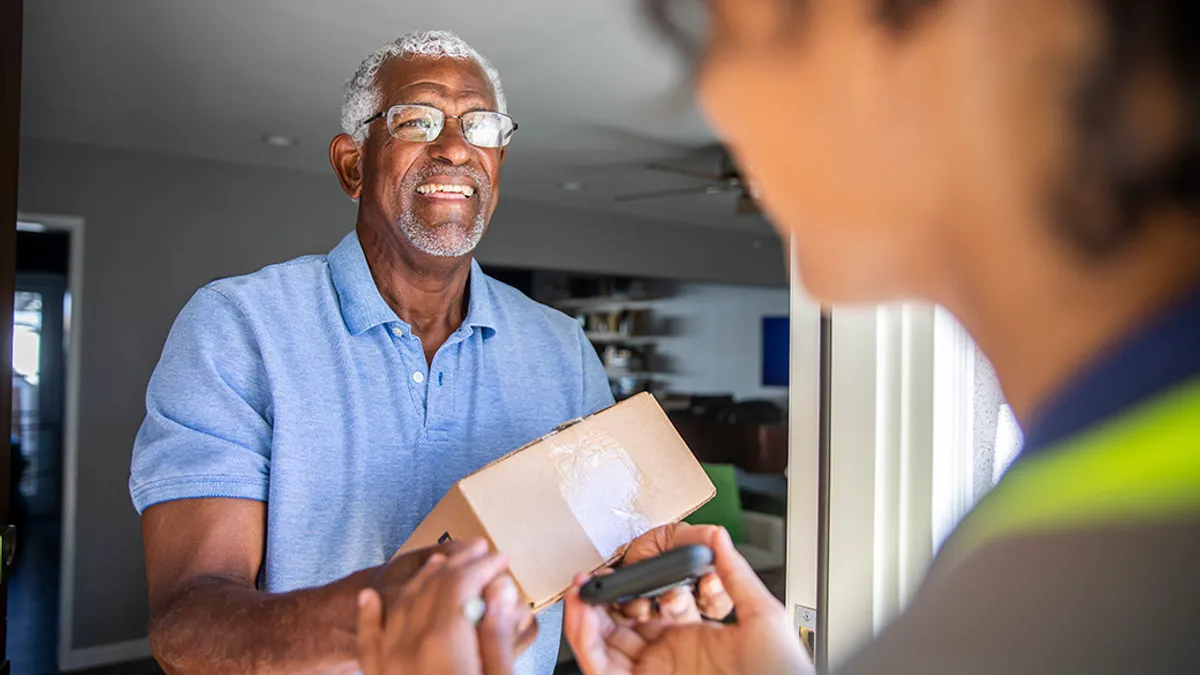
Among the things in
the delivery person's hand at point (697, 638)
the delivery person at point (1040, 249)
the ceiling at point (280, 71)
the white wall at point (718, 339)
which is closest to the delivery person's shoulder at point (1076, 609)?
the delivery person at point (1040, 249)

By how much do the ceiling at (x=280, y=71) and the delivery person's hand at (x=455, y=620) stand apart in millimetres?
1154

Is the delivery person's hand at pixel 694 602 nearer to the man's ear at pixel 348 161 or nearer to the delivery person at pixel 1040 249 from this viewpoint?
the delivery person at pixel 1040 249

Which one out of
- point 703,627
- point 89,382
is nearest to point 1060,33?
point 703,627

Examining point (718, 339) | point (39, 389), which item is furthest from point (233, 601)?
point (718, 339)

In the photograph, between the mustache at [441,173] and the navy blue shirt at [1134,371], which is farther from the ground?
the mustache at [441,173]

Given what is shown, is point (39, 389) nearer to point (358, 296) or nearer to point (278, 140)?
point (278, 140)

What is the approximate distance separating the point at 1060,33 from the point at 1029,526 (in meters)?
0.12

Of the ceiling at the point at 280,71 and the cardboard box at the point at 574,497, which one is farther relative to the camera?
the ceiling at the point at 280,71

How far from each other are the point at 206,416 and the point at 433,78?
39 cm

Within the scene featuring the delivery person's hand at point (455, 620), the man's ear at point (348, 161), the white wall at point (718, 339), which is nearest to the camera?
the delivery person's hand at point (455, 620)

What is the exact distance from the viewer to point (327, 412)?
29.8 inches

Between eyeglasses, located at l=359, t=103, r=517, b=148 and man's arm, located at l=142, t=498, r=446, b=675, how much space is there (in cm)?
39

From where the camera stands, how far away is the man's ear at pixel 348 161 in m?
0.92

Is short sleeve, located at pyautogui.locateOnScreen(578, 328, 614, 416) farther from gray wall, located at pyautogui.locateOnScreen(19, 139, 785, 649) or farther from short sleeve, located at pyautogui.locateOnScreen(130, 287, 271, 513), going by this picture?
gray wall, located at pyautogui.locateOnScreen(19, 139, 785, 649)
